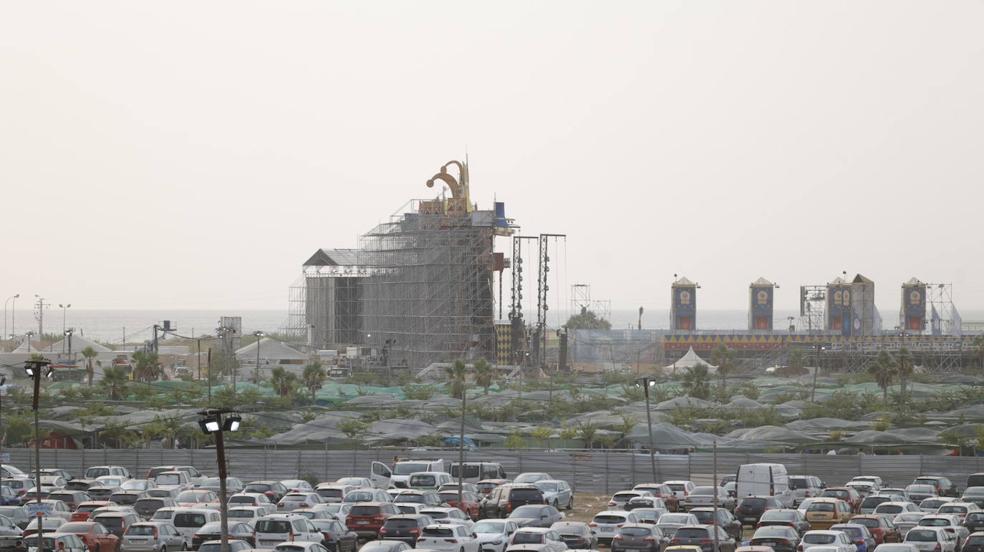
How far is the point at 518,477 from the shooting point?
46688 mm

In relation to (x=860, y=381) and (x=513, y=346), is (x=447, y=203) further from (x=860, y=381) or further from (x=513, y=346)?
(x=860, y=381)

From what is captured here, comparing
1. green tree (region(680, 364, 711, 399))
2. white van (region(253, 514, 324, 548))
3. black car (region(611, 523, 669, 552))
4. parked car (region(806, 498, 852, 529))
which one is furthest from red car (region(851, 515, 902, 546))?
green tree (region(680, 364, 711, 399))

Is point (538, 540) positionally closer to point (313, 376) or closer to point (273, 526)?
point (273, 526)

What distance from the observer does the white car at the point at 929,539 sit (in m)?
32.0

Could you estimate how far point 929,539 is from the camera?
32312mm

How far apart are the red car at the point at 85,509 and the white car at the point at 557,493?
1273 cm

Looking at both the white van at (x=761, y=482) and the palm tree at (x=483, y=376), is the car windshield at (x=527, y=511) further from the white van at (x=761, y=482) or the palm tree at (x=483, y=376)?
the palm tree at (x=483, y=376)

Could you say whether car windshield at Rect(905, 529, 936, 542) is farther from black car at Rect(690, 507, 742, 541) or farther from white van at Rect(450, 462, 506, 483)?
white van at Rect(450, 462, 506, 483)

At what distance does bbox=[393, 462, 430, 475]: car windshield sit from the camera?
47.8 meters

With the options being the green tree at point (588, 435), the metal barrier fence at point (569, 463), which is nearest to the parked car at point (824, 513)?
the metal barrier fence at point (569, 463)

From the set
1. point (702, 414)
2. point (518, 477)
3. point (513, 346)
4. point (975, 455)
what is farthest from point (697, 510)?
point (513, 346)

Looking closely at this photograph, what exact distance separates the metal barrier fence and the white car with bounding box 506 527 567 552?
18.4 m

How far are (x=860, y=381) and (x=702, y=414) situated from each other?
4042 centimetres

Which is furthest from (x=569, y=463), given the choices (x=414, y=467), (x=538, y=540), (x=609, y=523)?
(x=538, y=540)
